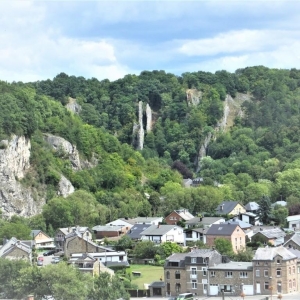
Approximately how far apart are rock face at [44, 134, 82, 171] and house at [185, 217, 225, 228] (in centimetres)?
2110

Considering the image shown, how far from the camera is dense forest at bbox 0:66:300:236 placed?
286ft

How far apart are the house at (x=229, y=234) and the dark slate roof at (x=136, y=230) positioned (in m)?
6.11

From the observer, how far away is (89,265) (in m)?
55.8

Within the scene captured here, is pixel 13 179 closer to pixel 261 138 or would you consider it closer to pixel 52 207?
pixel 52 207

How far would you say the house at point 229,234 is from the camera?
67688 mm

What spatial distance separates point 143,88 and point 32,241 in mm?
70772

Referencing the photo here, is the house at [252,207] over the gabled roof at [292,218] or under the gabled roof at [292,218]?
over

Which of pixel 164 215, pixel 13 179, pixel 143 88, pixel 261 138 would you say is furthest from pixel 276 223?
pixel 143 88

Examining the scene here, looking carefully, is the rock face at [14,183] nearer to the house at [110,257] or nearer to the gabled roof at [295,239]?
the house at [110,257]

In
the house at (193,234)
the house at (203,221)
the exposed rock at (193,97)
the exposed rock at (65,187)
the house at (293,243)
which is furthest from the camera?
the exposed rock at (193,97)

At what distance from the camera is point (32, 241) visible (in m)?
67.5

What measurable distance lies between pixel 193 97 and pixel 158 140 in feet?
39.6

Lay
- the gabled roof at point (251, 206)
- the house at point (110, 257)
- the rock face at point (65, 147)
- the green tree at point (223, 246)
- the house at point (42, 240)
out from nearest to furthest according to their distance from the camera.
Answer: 1. the house at point (110, 257)
2. the green tree at point (223, 246)
3. the house at point (42, 240)
4. the gabled roof at point (251, 206)
5. the rock face at point (65, 147)

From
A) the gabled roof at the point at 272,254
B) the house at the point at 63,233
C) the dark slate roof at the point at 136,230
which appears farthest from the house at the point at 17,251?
the gabled roof at the point at 272,254
